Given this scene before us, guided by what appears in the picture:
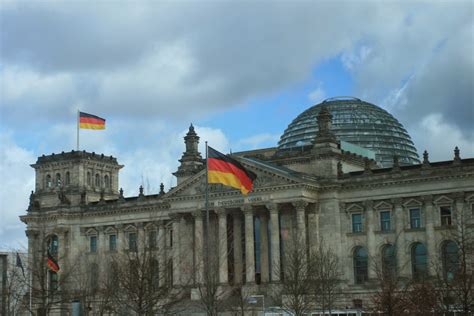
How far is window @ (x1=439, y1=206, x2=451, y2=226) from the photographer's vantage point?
8769cm

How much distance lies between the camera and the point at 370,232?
92.0 m

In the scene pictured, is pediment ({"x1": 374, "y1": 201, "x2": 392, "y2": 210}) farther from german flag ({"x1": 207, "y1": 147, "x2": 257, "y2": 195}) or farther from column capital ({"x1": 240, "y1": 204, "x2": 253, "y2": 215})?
german flag ({"x1": 207, "y1": 147, "x2": 257, "y2": 195})

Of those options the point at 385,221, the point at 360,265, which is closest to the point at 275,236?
the point at 360,265

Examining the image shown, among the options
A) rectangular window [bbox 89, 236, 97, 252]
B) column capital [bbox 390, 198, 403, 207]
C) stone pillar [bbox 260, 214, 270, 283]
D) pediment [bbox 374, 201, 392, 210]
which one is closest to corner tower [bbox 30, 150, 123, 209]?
rectangular window [bbox 89, 236, 97, 252]

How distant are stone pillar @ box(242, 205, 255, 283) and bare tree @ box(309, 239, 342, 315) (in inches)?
282

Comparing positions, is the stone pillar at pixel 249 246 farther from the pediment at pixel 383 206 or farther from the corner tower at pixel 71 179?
the corner tower at pixel 71 179

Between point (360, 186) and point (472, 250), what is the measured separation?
2732 cm

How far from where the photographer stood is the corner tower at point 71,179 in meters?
119

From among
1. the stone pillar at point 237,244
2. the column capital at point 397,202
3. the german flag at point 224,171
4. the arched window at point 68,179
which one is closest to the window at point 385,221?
the column capital at point 397,202

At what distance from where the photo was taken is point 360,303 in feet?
292

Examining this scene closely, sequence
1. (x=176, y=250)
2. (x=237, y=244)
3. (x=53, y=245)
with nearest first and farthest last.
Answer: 1. (x=237, y=244)
2. (x=176, y=250)
3. (x=53, y=245)

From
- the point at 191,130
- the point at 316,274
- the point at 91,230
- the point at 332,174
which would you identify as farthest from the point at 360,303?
the point at 91,230

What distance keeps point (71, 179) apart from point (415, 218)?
5094cm

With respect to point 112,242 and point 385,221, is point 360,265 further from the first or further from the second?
point 112,242
